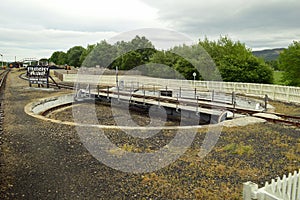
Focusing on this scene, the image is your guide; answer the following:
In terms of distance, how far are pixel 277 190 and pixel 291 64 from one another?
31095mm

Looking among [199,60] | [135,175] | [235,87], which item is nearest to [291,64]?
[235,87]

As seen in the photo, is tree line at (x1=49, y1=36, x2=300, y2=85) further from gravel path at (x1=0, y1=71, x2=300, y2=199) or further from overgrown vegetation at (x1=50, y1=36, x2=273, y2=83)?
gravel path at (x1=0, y1=71, x2=300, y2=199)

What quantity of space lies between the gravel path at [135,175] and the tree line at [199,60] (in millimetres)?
22698

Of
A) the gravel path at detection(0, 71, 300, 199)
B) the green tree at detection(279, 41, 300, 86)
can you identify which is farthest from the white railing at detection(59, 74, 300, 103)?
the gravel path at detection(0, 71, 300, 199)

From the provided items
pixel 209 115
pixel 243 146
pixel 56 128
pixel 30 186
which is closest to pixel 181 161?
pixel 243 146

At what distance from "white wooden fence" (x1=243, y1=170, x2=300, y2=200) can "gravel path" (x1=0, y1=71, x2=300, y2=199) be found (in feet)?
3.43

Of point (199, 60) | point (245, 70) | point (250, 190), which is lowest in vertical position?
point (250, 190)

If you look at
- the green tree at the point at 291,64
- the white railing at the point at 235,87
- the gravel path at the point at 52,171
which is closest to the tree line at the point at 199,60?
the green tree at the point at 291,64

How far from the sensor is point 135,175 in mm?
6281

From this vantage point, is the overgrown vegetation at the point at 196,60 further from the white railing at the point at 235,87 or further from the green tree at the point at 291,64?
the white railing at the point at 235,87

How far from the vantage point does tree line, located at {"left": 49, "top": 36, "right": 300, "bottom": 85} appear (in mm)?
30906

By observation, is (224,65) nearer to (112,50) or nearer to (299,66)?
(299,66)

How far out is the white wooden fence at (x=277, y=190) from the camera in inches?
161

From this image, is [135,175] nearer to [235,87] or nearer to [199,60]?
[235,87]
